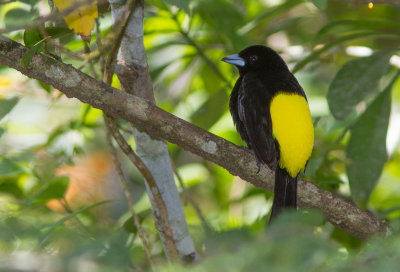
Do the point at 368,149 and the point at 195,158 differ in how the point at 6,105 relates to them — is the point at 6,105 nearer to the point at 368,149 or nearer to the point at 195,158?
the point at 368,149

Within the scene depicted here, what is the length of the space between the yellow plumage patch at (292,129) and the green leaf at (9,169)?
1.52 m

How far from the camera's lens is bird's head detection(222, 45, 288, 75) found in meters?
3.99

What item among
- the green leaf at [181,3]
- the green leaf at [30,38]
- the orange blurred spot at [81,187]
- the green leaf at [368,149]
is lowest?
the orange blurred spot at [81,187]

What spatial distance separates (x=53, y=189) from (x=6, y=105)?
0.51 m

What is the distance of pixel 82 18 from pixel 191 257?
1.36 metres

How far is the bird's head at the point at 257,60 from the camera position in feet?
13.1

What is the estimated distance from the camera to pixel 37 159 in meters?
3.51

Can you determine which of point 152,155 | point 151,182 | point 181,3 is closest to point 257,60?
point 181,3

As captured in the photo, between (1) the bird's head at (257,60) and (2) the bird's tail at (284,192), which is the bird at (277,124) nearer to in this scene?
(2) the bird's tail at (284,192)

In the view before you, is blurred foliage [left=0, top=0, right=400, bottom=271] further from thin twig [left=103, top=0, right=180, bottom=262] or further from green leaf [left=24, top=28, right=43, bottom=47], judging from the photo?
thin twig [left=103, top=0, right=180, bottom=262]

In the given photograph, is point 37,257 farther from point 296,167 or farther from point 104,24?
point 104,24

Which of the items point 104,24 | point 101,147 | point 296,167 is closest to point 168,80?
point 101,147

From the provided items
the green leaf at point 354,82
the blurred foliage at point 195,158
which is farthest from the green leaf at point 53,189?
the green leaf at point 354,82

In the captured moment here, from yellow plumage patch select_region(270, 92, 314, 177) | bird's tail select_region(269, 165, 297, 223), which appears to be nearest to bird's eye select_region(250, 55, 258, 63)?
yellow plumage patch select_region(270, 92, 314, 177)
